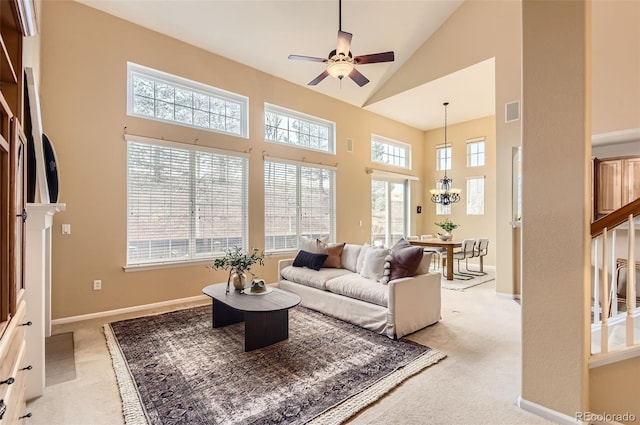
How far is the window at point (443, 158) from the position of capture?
8344 mm

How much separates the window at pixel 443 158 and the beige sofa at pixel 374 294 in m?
5.17

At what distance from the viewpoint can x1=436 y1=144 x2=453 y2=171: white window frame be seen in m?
8.33

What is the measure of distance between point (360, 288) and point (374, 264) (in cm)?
40

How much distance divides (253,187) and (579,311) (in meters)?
4.48

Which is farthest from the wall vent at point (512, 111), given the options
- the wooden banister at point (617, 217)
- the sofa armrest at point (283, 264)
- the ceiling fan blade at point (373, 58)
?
the sofa armrest at point (283, 264)

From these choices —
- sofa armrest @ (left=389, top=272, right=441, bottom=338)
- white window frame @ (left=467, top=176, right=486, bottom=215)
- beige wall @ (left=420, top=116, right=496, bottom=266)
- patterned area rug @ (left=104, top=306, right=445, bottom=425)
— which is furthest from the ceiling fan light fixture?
white window frame @ (left=467, top=176, right=486, bottom=215)

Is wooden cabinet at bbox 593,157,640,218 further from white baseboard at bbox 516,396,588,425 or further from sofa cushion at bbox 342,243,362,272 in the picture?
white baseboard at bbox 516,396,588,425

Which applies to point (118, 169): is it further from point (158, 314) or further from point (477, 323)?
point (477, 323)

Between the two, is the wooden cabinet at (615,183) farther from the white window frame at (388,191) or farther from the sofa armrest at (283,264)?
the sofa armrest at (283,264)

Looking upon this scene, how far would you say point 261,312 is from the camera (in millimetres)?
2797

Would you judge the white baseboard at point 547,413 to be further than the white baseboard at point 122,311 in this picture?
No

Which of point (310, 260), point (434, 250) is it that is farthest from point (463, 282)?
point (310, 260)

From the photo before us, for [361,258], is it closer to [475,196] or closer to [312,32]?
[312,32]

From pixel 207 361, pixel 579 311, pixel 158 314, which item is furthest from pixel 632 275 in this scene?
pixel 158 314
